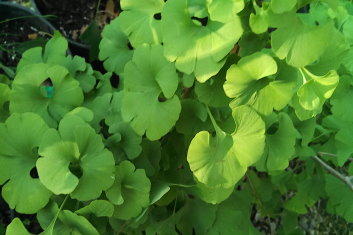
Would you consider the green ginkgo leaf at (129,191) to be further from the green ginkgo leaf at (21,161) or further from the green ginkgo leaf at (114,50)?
the green ginkgo leaf at (114,50)

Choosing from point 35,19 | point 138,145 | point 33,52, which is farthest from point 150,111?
point 35,19

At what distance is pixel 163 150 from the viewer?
89cm

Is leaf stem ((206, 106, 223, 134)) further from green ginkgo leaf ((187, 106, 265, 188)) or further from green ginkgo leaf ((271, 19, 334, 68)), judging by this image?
green ginkgo leaf ((271, 19, 334, 68))

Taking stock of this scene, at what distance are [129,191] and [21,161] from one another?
6.9 inches

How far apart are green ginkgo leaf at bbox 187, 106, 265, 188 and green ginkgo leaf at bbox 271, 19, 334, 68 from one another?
9 cm

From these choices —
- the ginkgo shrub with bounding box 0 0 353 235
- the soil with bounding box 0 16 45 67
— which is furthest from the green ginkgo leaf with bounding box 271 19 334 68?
the soil with bounding box 0 16 45 67

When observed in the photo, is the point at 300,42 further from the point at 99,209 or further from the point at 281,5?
the point at 99,209

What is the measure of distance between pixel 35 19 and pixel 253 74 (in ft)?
2.99

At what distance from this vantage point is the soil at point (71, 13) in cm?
161

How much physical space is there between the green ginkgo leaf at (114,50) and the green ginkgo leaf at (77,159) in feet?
0.82

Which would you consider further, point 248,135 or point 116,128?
point 116,128

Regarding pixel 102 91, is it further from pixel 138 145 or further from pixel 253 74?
pixel 253 74

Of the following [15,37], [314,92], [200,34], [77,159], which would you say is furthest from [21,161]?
[15,37]

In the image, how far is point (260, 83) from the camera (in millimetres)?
699
